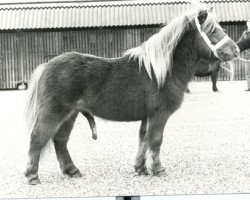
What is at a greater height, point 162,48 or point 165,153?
point 162,48

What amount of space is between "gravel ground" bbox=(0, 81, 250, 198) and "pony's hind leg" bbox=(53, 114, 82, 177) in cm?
4

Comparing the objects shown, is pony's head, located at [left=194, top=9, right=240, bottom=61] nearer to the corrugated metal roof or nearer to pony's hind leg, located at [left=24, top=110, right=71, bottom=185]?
the corrugated metal roof

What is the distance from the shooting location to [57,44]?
2.69 m

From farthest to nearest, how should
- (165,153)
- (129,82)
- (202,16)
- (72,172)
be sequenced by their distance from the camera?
(165,153) → (72,172) → (129,82) → (202,16)

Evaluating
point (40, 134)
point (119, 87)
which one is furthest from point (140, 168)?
point (40, 134)

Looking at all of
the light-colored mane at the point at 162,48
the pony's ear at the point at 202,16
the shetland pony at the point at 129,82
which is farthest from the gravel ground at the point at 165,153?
the pony's ear at the point at 202,16

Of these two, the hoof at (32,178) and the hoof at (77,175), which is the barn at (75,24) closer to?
the hoof at (32,178)

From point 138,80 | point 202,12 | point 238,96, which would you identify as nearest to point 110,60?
point 138,80

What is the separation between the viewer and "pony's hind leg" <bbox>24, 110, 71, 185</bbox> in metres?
2.69

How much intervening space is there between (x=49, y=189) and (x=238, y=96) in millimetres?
1177

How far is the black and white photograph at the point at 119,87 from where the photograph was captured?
8.72ft

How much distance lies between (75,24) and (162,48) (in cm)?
49

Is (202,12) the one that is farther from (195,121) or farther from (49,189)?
(49,189)

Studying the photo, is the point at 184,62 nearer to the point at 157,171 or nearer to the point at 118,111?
the point at 118,111
